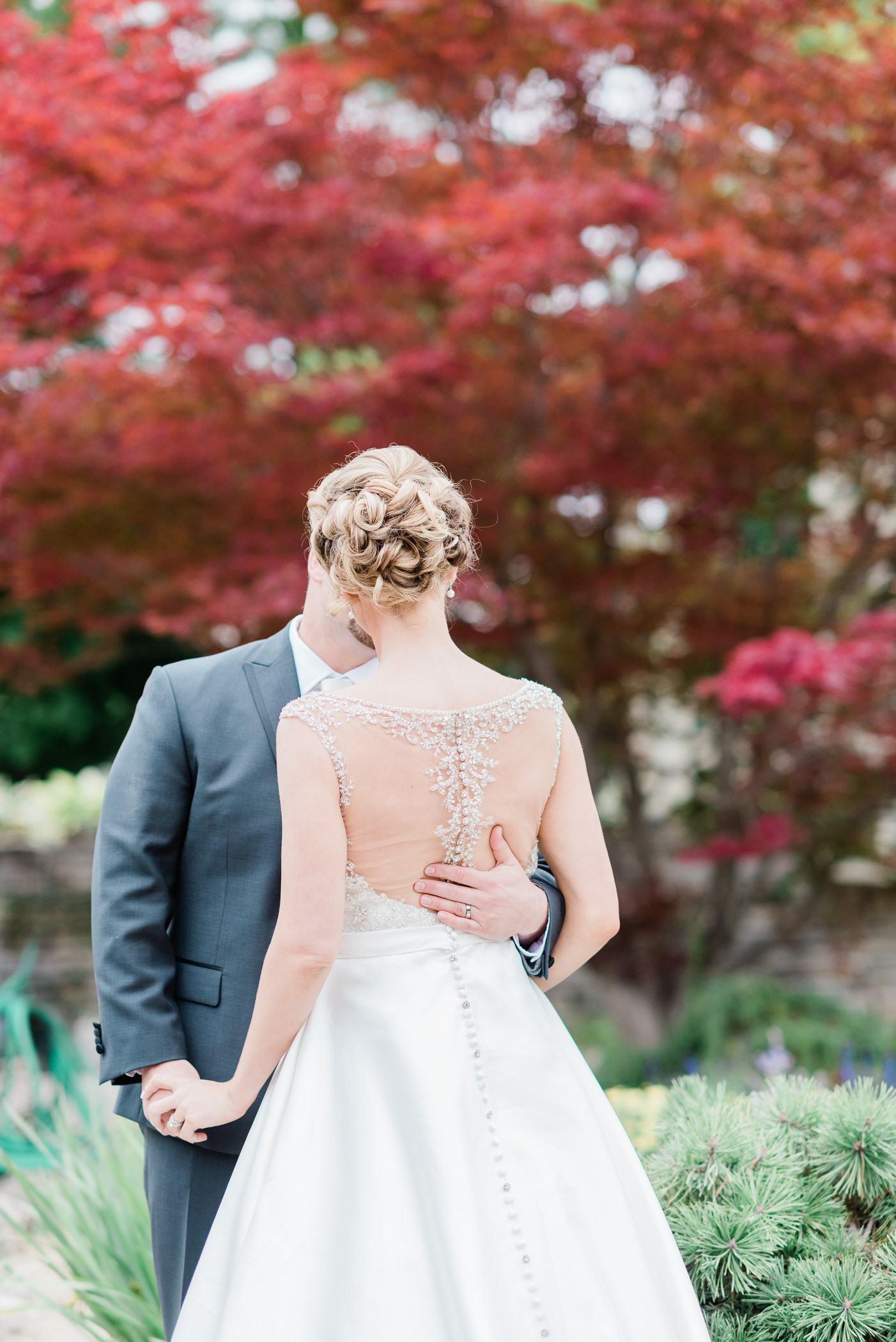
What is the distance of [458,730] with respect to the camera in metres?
1.72

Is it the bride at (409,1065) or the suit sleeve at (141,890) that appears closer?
the bride at (409,1065)

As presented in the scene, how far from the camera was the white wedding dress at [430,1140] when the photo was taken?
1602 millimetres

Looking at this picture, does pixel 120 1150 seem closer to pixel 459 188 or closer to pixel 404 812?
pixel 404 812

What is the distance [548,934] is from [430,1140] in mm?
425

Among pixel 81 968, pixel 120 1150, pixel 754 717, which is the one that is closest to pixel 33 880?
pixel 81 968

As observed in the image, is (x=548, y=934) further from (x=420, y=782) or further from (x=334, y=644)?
(x=334, y=644)

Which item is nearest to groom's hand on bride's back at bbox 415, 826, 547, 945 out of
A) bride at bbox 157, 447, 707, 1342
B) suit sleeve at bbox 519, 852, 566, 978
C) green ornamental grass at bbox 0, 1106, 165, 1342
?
bride at bbox 157, 447, 707, 1342

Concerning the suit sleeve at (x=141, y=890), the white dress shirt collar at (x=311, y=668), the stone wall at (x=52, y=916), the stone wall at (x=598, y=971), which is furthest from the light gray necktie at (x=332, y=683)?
the stone wall at (x=52, y=916)

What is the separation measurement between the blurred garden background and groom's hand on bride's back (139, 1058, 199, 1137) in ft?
8.33

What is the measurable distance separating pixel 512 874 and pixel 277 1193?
610 millimetres

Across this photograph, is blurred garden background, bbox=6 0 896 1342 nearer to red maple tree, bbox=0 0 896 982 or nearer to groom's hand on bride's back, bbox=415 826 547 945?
red maple tree, bbox=0 0 896 982

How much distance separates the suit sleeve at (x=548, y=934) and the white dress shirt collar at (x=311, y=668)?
0.51 meters

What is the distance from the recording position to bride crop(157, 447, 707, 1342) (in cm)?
161

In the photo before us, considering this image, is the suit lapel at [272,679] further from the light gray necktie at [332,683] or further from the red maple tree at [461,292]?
the red maple tree at [461,292]
